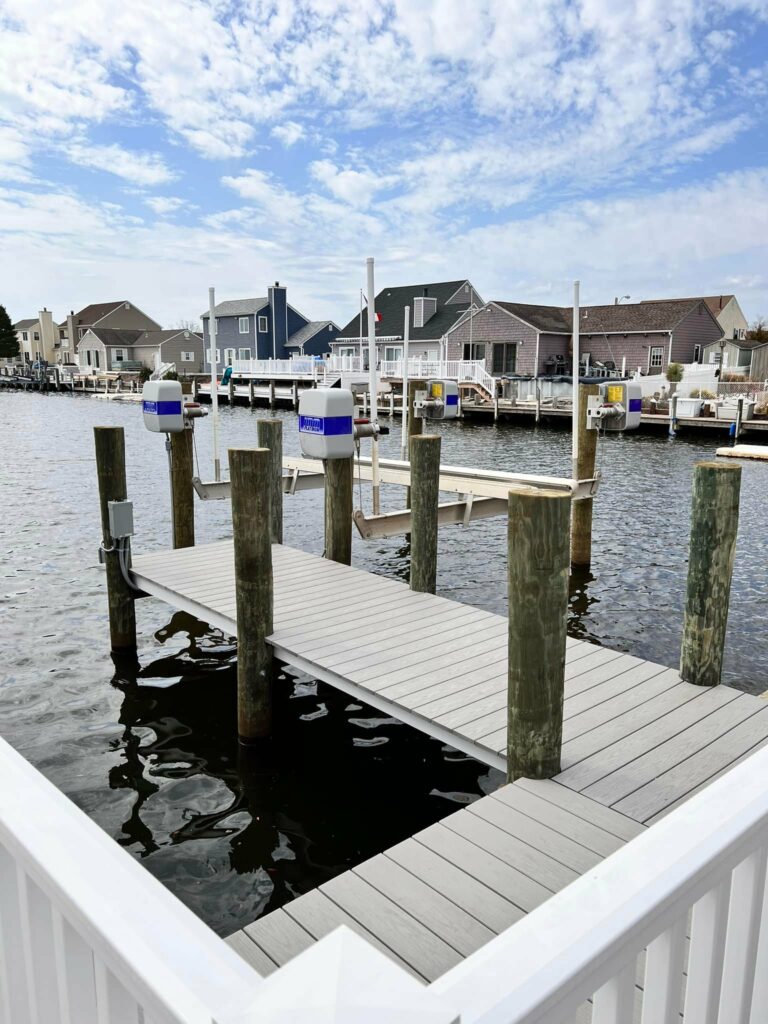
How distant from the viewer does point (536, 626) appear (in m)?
3.54

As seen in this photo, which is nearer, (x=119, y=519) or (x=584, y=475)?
(x=119, y=519)

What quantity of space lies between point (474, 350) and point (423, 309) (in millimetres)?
5604

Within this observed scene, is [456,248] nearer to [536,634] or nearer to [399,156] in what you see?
[399,156]

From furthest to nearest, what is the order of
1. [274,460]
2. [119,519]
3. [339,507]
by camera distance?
[274,460], [339,507], [119,519]

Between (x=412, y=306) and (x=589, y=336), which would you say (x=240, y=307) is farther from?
(x=589, y=336)

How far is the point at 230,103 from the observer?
16719mm

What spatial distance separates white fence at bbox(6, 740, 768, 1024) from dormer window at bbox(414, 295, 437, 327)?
161 ft

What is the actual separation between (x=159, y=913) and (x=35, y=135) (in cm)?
2610

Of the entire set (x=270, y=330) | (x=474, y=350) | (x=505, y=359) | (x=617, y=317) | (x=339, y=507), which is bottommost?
(x=339, y=507)

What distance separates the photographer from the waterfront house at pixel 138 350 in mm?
69250

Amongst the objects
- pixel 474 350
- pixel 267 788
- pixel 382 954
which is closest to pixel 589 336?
pixel 474 350

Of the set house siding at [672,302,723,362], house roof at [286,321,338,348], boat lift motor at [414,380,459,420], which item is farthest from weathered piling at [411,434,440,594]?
house roof at [286,321,338,348]

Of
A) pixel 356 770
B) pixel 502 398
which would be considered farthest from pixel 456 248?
pixel 356 770

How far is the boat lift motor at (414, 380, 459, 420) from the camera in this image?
40.6 ft
